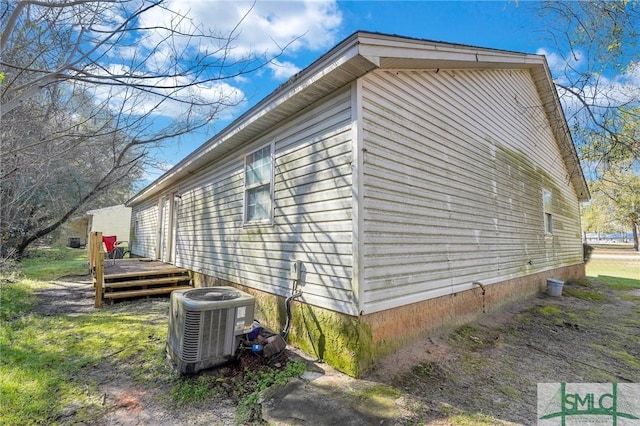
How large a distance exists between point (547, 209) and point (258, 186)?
27.0 feet

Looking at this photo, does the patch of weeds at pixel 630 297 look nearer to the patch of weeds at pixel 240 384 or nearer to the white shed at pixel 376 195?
the white shed at pixel 376 195

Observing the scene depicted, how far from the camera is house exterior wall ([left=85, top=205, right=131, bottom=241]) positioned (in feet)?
78.4

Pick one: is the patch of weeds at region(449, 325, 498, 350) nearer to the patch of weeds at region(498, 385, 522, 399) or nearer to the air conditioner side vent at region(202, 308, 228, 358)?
the patch of weeds at region(498, 385, 522, 399)

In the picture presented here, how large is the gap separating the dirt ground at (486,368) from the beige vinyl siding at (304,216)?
3.56 feet

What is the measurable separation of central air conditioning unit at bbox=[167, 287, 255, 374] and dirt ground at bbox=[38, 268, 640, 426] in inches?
15.5

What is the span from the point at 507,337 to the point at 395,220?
2.77 m

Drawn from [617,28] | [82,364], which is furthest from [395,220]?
[82,364]

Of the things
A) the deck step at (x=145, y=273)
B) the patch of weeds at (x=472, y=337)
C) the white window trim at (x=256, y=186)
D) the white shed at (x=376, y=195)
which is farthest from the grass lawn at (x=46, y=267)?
the patch of weeds at (x=472, y=337)

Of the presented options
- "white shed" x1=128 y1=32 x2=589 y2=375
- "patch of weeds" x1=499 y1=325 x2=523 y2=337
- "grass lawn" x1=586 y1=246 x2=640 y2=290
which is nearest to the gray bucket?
"white shed" x1=128 y1=32 x2=589 y2=375

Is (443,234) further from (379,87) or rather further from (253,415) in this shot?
(253,415)

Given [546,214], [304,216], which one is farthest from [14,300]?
[546,214]

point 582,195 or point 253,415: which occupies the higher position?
point 582,195

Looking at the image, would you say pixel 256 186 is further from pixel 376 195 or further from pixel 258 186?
pixel 376 195

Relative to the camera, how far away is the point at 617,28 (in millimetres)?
3738
